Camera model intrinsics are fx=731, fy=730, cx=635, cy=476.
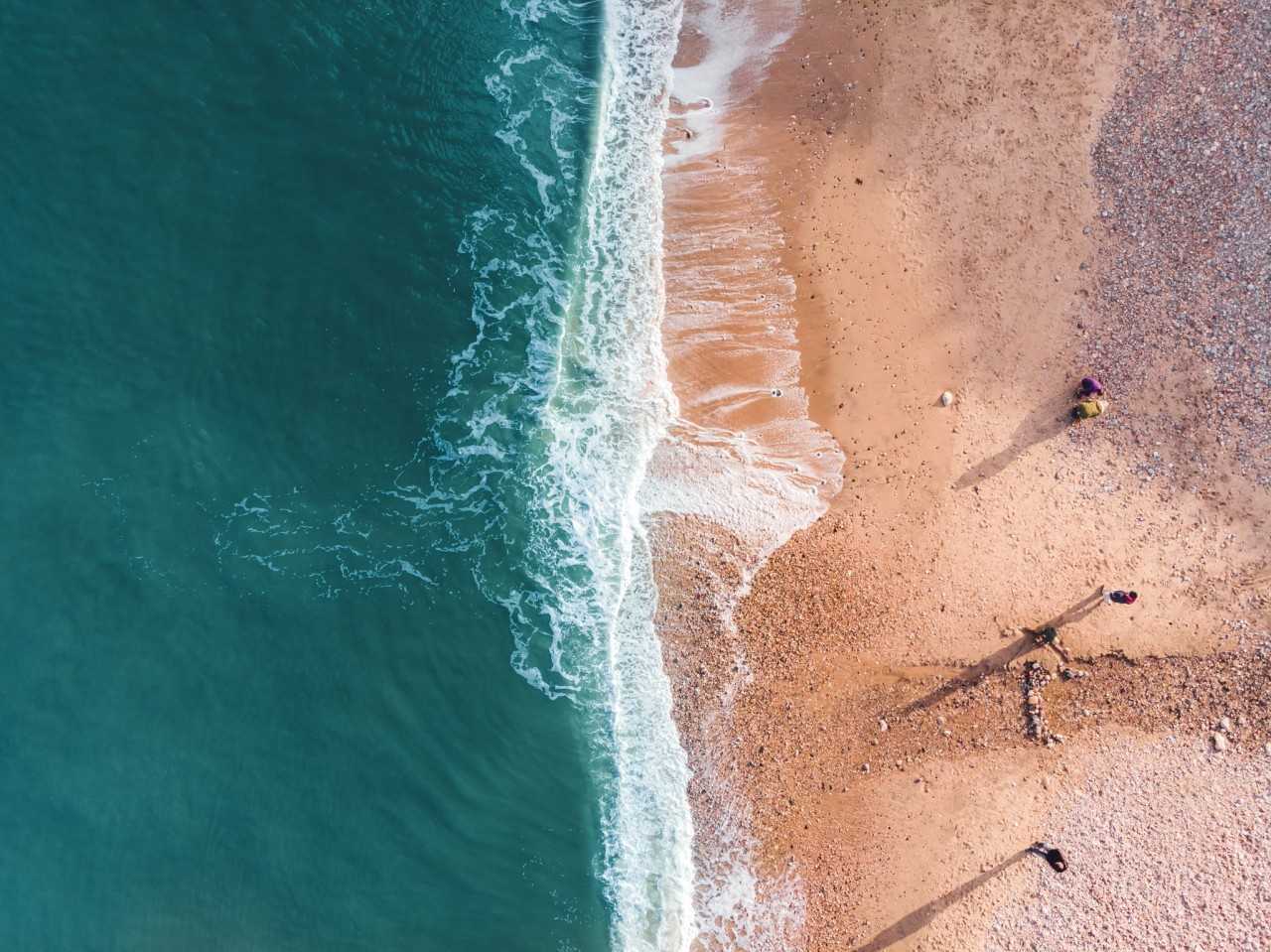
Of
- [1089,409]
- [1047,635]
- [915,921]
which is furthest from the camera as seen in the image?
[1089,409]

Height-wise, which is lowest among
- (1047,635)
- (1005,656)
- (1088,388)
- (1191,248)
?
(1005,656)

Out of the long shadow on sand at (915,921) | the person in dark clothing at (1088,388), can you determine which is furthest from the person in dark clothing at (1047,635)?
the long shadow on sand at (915,921)

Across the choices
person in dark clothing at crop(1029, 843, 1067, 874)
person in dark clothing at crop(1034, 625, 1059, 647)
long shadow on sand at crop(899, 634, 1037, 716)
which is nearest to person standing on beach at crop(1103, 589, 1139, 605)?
person in dark clothing at crop(1034, 625, 1059, 647)

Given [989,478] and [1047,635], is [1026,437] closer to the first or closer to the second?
[989,478]

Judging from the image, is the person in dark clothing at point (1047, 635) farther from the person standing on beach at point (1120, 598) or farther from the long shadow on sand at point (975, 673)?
the person standing on beach at point (1120, 598)

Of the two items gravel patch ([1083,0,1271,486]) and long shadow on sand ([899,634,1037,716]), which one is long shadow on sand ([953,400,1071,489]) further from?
long shadow on sand ([899,634,1037,716])

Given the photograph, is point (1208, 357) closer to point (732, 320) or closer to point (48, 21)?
point (732, 320)

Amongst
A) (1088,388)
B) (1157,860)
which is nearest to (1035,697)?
Answer: (1157,860)
